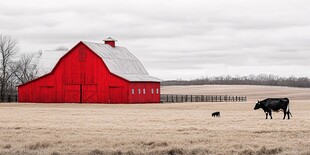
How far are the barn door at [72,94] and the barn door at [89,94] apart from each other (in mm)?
582

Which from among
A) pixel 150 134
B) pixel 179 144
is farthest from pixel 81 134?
pixel 179 144

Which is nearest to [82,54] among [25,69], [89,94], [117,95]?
[89,94]

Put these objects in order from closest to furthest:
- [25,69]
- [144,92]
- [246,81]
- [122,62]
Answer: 1. [144,92]
2. [122,62]
3. [25,69]
4. [246,81]

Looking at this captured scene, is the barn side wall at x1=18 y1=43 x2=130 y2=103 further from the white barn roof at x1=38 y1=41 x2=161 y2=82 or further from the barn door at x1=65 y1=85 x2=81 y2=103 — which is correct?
the white barn roof at x1=38 y1=41 x2=161 y2=82

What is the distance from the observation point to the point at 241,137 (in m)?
21.2

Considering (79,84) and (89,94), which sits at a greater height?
(79,84)

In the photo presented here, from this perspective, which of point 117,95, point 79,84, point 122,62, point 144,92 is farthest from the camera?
point 122,62

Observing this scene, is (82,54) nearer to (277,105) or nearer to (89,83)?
(89,83)

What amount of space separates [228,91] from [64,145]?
11060 centimetres

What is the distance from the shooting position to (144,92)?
66.2m

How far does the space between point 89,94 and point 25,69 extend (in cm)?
3463

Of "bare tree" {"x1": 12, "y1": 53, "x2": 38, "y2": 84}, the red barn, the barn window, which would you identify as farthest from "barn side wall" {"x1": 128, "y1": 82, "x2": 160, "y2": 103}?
"bare tree" {"x1": 12, "y1": 53, "x2": 38, "y2": 84}

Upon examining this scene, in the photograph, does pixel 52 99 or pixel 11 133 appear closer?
pixel 11 133

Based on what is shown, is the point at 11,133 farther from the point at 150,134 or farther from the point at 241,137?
the point at 241,137
